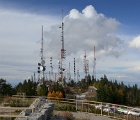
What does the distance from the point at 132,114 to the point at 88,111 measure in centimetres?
347

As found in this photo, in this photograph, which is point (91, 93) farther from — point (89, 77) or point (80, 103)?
point (80, 103)

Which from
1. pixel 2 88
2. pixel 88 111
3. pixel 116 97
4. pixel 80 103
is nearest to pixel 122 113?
pixel 88 111

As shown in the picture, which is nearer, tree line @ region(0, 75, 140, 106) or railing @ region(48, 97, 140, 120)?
railing @ region(48, 97, 140, 120)

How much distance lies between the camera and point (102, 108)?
23.5 metres

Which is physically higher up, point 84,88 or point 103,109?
point 84,88

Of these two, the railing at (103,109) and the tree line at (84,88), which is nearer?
the railing at (103,109)

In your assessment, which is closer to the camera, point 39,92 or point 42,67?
point 42,67

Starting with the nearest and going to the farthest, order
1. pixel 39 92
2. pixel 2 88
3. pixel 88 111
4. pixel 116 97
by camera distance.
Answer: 1. pixel 88 111
2. pixel 2 88
3. pixel 39 92
4. pixel 116 97

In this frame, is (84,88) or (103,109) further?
(84,88)

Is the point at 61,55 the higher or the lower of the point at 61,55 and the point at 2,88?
the higher

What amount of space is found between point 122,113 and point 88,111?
2661 millimetres

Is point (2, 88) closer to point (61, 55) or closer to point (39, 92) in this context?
point (39, 92)

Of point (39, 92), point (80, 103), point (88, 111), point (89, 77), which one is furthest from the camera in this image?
point (89, 77)

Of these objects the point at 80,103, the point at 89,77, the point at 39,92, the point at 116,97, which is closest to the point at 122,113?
the point at 80,103
